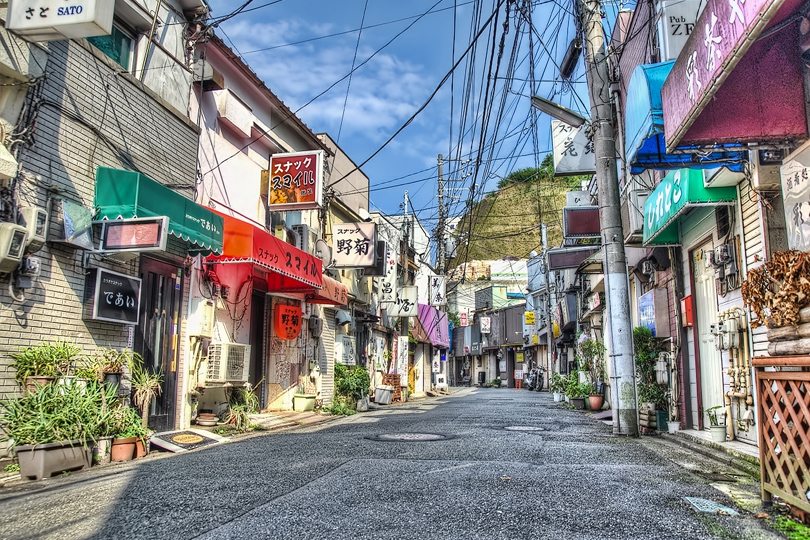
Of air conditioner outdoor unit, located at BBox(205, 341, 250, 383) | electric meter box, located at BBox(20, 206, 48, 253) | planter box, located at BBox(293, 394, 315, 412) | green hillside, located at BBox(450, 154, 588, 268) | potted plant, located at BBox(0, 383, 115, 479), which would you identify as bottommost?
planter box, located at BBox(293, 394, 315, 412)

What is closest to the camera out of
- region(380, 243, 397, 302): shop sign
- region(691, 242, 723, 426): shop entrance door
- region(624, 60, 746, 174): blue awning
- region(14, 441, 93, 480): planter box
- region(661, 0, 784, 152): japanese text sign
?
region(661, 0, 784, 152): japanese text sign

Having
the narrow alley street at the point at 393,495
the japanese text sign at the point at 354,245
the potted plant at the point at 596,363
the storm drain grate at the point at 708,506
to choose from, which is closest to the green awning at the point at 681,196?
the narrow alley street at the point at 393,495

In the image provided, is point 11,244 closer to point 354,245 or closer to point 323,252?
point 323,252

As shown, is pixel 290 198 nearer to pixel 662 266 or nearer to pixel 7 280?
pixel 7 280

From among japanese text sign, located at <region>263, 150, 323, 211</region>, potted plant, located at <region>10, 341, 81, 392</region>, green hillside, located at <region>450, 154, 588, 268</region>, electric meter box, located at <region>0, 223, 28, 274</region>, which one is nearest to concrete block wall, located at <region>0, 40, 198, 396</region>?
potted plant, located at <region>10, 341, 81, 392</region>

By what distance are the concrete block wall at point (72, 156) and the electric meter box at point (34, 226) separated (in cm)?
16

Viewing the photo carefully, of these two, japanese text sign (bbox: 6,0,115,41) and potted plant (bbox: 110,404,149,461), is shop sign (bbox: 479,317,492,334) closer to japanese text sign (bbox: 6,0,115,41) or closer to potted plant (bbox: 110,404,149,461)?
potted plant (bbox: 110,404,149,461)

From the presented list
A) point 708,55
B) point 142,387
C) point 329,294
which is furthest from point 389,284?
point 708,55

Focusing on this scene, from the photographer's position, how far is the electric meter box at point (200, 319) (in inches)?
399

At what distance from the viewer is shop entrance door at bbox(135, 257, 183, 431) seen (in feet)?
29.7

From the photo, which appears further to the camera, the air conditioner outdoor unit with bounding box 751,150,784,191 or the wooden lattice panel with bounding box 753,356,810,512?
the air conditioner outdoor unit with bounding box 751,150,784,191

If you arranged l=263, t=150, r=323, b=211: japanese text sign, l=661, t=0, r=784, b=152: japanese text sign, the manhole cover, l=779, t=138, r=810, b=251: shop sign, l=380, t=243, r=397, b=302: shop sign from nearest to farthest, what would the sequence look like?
l=661, t=0, r=784, b=152: japanese text sign
l=779, t=138, r=810, b=251: shop sign
the manhole cover
l=263, t=150, r=323, b=211: japanese text sign
l=380, t=243, r=397, b=302: shop sign

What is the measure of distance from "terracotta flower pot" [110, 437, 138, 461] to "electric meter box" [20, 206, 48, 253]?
8.27 feet

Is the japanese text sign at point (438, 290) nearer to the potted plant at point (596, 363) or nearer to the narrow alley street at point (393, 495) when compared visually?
the potted plant at point (596, 363)
